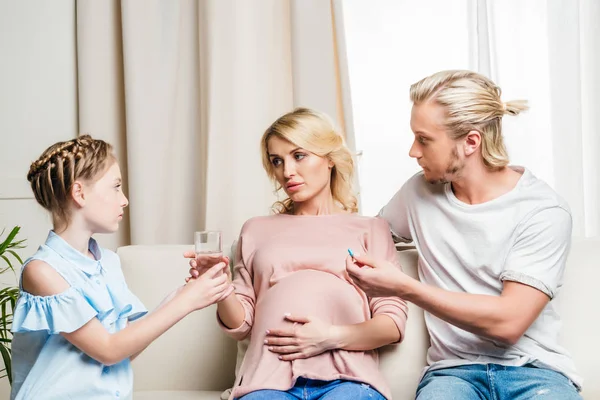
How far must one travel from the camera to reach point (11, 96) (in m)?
3.00

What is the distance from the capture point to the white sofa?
187 cm

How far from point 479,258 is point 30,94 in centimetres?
217

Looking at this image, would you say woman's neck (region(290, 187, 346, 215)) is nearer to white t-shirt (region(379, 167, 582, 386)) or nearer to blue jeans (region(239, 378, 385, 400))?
white t-shirt (region(379, 167, 582, 386))

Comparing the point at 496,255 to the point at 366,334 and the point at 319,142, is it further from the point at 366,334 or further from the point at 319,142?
the point at 319,142

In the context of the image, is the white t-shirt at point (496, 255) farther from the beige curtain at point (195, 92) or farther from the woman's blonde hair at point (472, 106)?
the beige curtain at point (195, 92)

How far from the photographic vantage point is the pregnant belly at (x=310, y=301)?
177cm

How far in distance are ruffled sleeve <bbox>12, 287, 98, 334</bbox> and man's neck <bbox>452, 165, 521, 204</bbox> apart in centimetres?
102

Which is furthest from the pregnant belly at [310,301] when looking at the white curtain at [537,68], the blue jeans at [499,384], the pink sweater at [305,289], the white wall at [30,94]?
the white wall at [30,94]

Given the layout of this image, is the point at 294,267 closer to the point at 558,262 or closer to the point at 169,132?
the point at 558,262

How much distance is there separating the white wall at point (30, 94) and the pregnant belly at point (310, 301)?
5.16 feet

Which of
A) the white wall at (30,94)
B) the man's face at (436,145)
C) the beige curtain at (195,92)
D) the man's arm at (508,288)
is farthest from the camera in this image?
the white wall at (30,94)

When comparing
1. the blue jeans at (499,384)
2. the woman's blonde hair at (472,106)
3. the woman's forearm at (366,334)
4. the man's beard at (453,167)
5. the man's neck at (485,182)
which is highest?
the woman's blonde hair at (472,106)

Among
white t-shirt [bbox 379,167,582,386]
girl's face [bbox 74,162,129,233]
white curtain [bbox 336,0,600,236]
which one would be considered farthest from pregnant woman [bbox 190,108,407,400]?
white curtain [bbox 336,0,600,236]

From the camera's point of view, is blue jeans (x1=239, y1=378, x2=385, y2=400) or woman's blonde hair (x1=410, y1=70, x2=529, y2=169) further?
woman's blonde hair (x1=410, y1=70, x2=529, y2=169)
